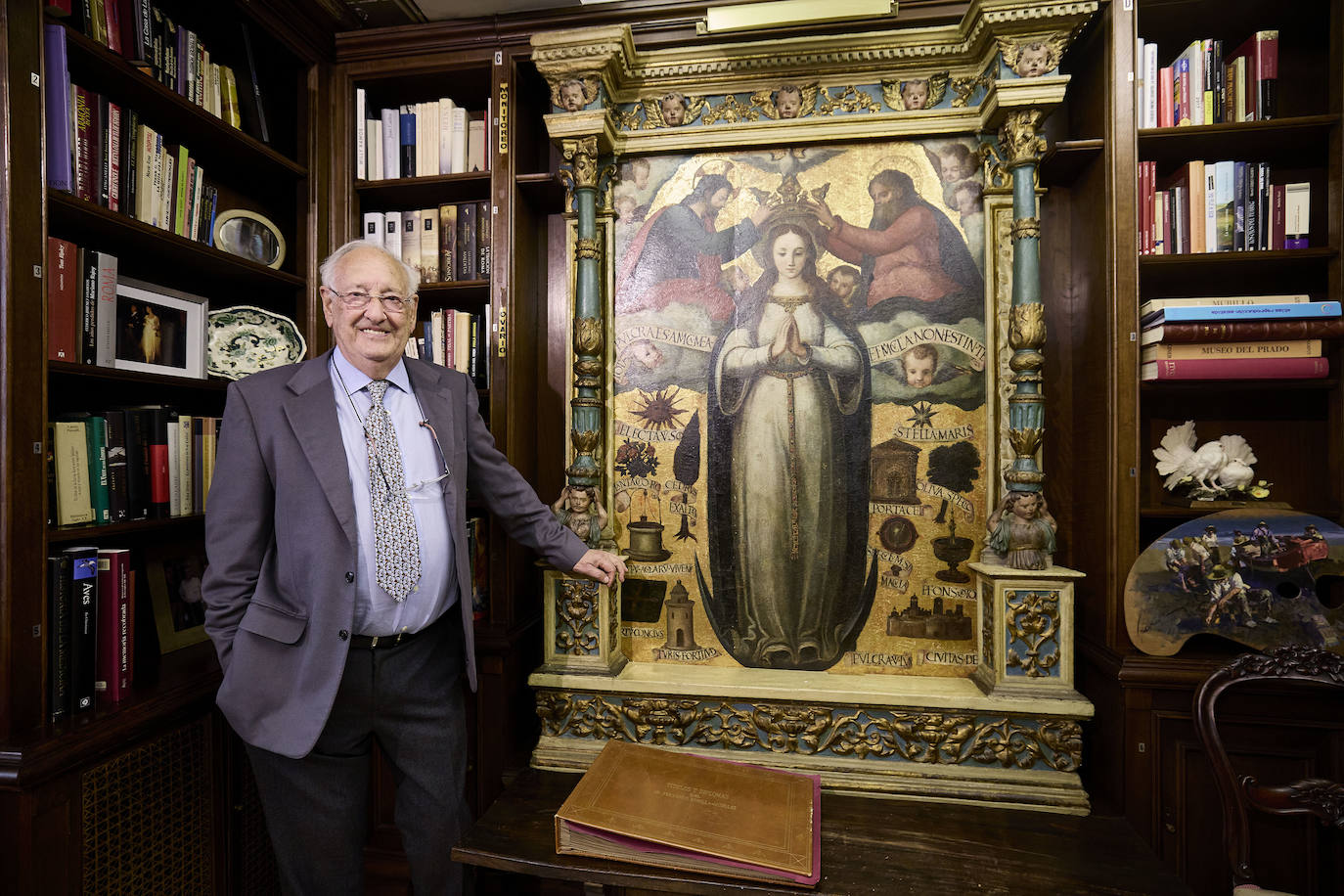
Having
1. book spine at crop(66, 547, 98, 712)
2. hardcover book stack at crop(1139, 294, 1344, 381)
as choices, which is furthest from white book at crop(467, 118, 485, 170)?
hardcover book stack at crop(1139, 294, 1344, 381)

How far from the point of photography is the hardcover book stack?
6.02 ft

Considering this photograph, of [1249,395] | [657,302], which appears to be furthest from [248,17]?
[1249,395]

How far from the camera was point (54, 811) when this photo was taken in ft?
4.55

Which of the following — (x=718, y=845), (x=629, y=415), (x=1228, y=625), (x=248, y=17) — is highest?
(x=248, y=17)

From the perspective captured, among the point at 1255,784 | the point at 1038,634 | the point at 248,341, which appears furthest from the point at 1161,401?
the point at 248,341

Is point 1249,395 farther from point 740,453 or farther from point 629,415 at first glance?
point 629,415

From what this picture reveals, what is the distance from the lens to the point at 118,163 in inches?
67.6

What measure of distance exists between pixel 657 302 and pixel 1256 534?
1968 millimetres

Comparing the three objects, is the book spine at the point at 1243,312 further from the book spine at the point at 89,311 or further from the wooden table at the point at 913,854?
the book spine at the point at 89,311

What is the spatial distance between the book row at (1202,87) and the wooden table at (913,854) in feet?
6.79

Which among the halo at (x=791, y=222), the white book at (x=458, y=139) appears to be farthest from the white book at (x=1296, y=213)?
the white book at (x=458, y=139)

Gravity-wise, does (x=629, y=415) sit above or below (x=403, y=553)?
above

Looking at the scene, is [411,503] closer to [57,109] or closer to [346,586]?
[346,586]

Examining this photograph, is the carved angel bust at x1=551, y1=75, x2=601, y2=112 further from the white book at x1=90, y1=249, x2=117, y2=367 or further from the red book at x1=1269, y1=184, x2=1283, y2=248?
the red book at x1=1269, y1=184, x2=1283, y2=248
